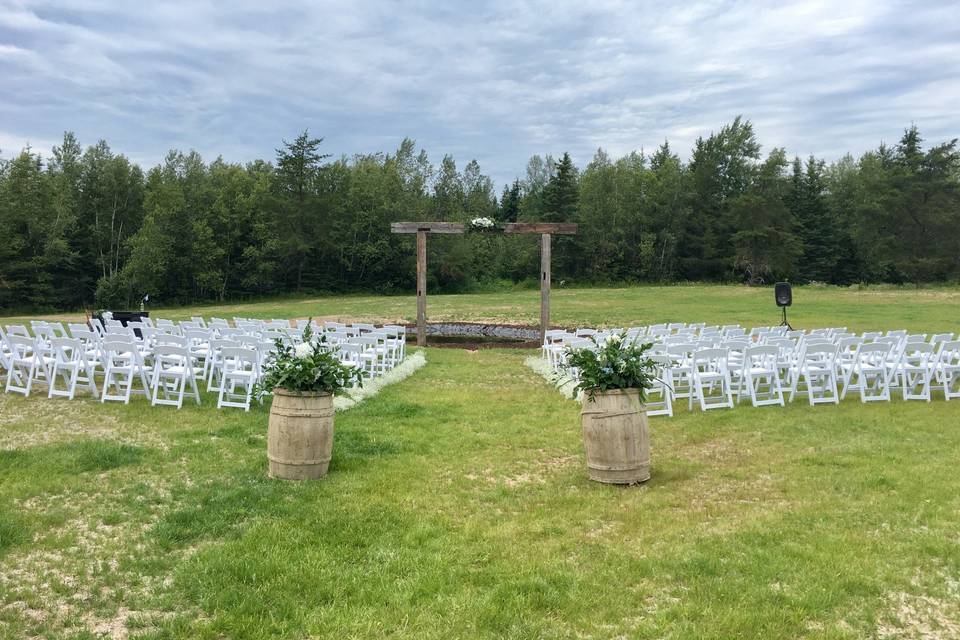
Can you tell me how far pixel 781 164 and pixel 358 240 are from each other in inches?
1262

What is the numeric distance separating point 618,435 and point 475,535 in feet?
5.27

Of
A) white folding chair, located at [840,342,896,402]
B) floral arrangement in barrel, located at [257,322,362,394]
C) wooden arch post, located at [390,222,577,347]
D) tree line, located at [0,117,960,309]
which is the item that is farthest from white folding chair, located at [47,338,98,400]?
tree line, located at [0,117,960,309]

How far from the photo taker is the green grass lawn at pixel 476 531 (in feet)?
10.9

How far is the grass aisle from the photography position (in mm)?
3309

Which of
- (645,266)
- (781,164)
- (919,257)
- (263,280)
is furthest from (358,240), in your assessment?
(919,257)

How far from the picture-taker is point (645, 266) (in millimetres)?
51656

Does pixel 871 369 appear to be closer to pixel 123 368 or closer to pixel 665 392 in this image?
pixel 665 392

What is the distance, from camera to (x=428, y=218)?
50.8m

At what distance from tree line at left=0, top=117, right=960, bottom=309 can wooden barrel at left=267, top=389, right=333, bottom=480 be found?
3836cm

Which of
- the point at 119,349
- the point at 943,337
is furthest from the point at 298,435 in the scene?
the point at 943,337

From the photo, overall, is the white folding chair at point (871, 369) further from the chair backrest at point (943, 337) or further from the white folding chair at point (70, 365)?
the white folding chair at point (70, 365)

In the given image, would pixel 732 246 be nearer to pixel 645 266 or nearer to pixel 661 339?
pixel 645 266

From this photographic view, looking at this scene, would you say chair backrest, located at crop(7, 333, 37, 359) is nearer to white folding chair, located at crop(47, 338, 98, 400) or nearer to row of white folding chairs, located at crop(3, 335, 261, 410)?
row of white folding chairs, located at crop(3, 335, 261, 410)

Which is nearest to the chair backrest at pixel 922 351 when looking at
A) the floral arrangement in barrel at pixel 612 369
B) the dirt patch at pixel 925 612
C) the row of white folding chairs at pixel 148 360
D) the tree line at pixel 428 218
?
the floral arrangement in barrel at pixel 612 369
